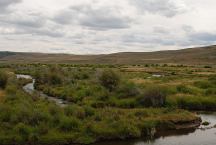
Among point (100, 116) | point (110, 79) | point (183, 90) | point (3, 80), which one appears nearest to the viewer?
point (100, 116)

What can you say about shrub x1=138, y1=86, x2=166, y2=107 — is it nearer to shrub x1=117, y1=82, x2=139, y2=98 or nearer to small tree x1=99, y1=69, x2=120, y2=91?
shrub x1=117, y1=82, x2=139, y2=98

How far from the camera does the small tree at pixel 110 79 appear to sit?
5872 centimetres

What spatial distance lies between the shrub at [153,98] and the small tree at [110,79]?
10395 millimetres

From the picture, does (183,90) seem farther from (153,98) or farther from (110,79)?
(153,98)

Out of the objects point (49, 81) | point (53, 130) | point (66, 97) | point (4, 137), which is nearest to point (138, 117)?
point (53, 130)

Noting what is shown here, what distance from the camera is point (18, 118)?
34.4 meters

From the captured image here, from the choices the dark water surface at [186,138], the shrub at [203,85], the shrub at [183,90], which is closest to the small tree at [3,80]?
the shrub at [183,90]

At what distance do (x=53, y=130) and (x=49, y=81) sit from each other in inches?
1781

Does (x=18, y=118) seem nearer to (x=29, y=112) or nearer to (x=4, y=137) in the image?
(x=29, y=112)

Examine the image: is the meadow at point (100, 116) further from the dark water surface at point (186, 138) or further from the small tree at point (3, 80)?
the small tree at point (3, 80)

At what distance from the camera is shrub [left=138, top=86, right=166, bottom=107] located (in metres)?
47.8

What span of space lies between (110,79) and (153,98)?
12059mm

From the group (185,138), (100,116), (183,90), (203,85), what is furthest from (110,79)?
(185,138)

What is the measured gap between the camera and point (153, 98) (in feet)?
158
